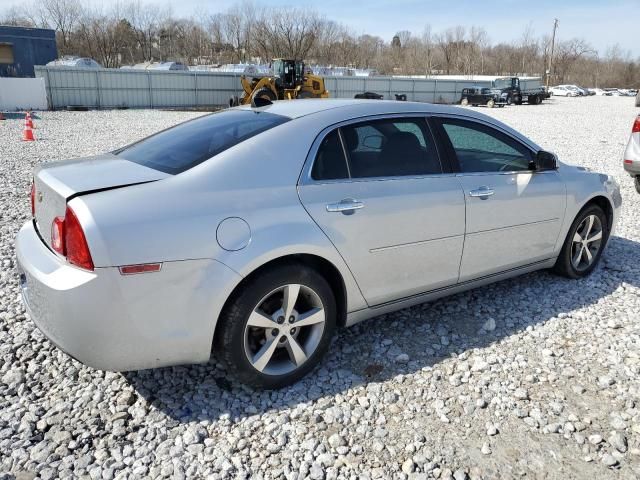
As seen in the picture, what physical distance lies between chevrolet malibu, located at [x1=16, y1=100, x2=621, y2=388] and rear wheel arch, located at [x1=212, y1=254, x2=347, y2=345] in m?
0.01

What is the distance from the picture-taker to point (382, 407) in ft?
9.52

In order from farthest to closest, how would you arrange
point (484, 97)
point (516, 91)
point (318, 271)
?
point (516, 91)
point (484, 97)
point (318, 271)

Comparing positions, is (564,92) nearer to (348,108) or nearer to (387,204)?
(348,108)

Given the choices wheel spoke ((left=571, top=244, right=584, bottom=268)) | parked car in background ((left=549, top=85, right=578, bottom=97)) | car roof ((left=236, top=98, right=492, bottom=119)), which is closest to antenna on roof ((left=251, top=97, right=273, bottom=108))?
car roof ((left=236, top=98, right=492, bottom=119))

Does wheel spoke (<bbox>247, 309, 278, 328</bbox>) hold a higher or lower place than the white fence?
lower

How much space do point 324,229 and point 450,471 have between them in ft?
4.41

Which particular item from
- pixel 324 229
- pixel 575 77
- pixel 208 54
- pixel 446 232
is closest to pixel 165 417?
pixel 324 229

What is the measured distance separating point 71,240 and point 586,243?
13.5ft

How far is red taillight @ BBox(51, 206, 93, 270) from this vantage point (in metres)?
2.38

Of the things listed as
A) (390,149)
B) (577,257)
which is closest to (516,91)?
(577,257)

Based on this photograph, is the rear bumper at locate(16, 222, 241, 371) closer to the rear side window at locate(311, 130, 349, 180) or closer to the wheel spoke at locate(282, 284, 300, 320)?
the wheel spoke at locate(282, 284, 300, 320)

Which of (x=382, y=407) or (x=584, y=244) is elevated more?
(x=584, y=244)

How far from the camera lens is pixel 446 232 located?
3467 millimetres

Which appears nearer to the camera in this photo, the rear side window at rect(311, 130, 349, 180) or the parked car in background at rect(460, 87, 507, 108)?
the rear side window at rect(311, 130, 349, 180)
